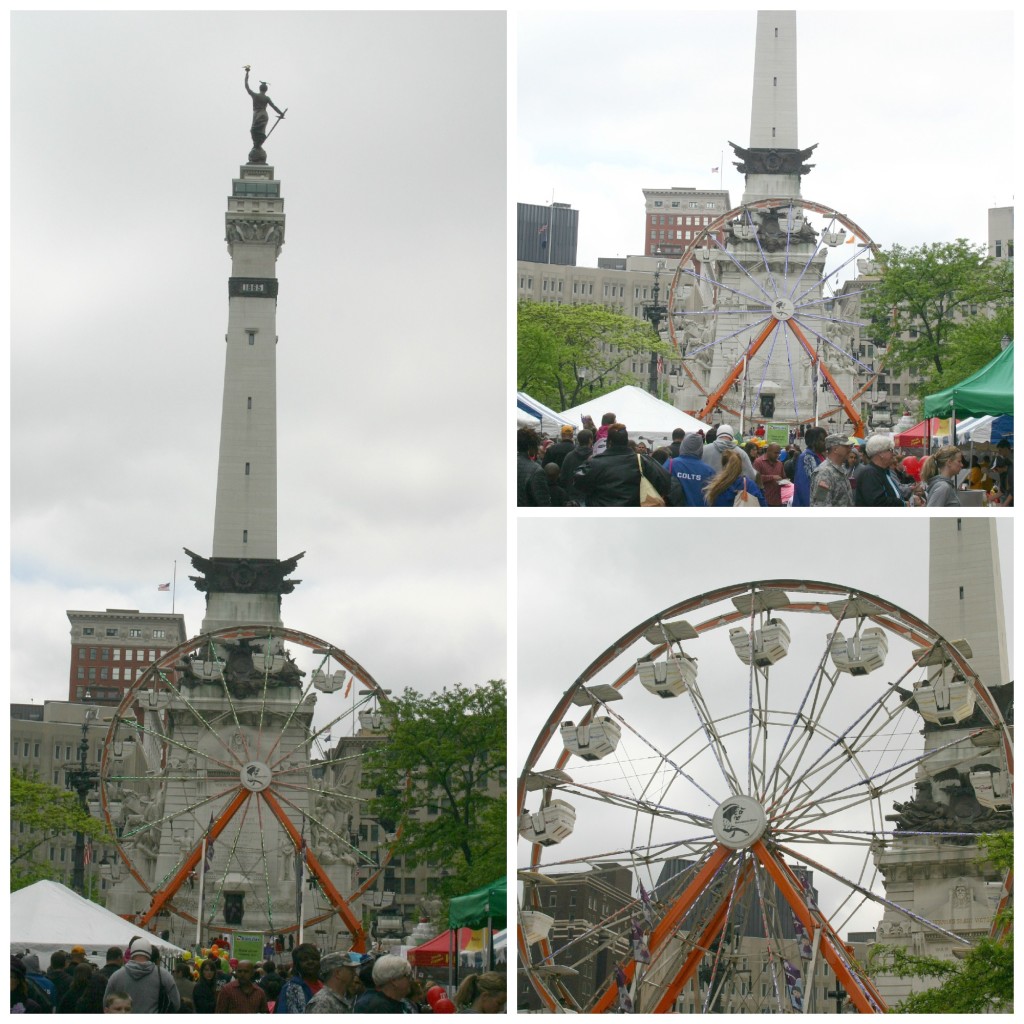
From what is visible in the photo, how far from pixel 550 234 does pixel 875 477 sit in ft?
494

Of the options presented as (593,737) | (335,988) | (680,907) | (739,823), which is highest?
(593,737)

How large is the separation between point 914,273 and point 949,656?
30398mm

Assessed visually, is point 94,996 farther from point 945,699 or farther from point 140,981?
point 945,699

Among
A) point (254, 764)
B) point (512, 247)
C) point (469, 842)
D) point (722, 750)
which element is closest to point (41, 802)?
point (254, 764)

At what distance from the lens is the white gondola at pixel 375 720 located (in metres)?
47.2

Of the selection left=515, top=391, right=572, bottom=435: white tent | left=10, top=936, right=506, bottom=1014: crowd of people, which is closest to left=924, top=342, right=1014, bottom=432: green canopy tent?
left=515, top=391, right=572, bottom=435: white tent

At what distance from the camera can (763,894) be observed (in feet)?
75.8

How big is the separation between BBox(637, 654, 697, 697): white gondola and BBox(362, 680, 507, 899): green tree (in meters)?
20.0

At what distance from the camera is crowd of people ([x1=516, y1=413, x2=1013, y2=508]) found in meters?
18.3

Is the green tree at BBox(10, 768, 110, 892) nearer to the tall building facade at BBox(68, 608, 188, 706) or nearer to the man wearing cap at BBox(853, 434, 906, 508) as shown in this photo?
the man wearing cap at BBox(853, 434, 906, 508)

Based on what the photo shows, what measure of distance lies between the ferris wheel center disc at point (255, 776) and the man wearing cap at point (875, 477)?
29603 mm

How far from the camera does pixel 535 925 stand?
22.3 metres

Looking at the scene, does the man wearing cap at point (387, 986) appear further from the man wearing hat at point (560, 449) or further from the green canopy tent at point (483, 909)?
the green canopy tent at point (483, 909)

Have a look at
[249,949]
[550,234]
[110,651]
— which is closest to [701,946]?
[249,949]
